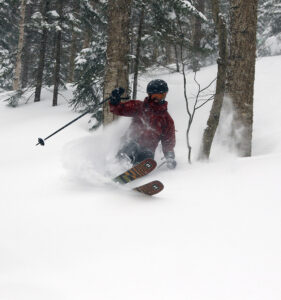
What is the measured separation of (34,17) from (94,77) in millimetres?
5768

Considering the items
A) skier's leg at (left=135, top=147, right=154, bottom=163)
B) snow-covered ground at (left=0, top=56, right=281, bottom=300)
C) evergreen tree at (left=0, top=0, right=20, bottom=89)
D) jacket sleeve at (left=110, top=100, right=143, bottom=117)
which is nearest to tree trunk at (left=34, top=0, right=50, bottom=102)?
evergreen tree at (left=0, top=0, right=20, bottom=89)

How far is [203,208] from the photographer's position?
11.1ft

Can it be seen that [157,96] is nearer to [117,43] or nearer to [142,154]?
[142,154]

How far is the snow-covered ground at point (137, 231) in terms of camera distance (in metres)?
2.11

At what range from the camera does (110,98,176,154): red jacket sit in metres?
5.24

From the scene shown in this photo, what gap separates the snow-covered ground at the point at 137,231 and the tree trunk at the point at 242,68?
3.65 feet

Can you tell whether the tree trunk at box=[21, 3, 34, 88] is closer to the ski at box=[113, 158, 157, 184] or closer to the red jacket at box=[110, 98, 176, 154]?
the red jacket at box=[110, 98, 176, 154]

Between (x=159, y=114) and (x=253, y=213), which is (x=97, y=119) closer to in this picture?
(x=159, y=114)

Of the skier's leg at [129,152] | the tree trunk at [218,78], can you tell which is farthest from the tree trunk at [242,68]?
the skier's leg at [129,152]

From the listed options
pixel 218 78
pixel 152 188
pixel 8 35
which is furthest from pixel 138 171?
pixel 8 35

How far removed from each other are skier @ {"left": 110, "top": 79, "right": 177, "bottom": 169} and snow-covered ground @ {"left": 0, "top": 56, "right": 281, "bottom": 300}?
349 mm

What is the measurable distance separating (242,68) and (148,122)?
6.85 feet

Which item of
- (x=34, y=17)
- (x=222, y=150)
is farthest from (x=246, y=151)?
(x=34, y=17)

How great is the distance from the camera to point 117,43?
20.7ft
